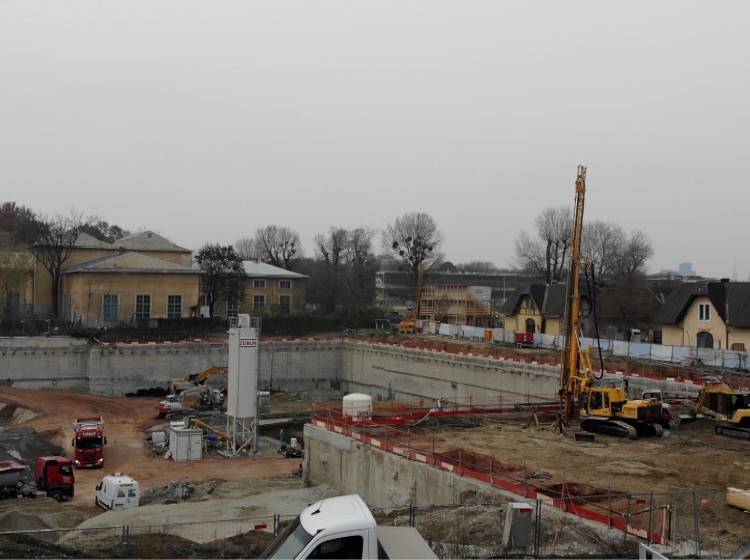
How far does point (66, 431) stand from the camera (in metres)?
39.9

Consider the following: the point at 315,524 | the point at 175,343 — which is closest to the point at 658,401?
the point at 315,524

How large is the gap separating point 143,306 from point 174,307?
266cm

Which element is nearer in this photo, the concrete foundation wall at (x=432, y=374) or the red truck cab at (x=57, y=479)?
the red truck cab at (x=57, y=479)

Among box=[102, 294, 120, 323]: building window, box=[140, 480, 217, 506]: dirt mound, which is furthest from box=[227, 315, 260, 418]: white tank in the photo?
box=[102, 294, 120, 323]: building window

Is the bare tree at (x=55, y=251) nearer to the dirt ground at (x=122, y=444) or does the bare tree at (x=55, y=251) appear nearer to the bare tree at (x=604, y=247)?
the dirt ground at (x=122, y=444)

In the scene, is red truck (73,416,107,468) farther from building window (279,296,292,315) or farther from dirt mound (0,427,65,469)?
building window (279,296,292,315)

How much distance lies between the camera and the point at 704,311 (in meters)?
45.8

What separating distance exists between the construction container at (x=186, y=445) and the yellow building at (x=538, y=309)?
106ft

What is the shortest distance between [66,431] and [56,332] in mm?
18112

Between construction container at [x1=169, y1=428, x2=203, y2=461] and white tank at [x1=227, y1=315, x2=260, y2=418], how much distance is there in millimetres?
2190

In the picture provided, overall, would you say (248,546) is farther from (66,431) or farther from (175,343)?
(175,343)

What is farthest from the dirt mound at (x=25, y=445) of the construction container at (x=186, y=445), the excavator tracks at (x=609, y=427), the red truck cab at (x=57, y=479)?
the excavator tracks at (x=609, y=427)

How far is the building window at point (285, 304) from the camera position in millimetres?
75438

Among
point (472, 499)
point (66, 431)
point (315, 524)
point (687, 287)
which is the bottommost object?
point (66, 431)
